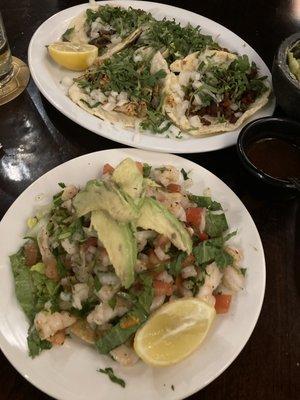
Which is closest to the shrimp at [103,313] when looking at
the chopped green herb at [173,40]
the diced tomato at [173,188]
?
the diced tomato at [173,188]

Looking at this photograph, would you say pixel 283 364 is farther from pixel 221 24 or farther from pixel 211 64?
pixel 221 24

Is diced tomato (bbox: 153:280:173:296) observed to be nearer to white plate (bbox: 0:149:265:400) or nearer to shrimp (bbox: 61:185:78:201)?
white plate (bbox: 0:149:265:400)

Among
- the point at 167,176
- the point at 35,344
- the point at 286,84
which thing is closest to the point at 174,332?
the point at 35,344

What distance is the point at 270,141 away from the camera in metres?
2.25

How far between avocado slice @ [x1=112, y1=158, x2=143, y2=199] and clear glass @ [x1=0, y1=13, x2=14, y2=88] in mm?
1187

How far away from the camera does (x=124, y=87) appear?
8.38 feet

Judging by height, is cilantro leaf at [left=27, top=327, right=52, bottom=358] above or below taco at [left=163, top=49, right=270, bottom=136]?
below

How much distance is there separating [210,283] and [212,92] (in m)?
1.28

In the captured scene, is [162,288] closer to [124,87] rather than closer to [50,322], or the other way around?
[50,322]

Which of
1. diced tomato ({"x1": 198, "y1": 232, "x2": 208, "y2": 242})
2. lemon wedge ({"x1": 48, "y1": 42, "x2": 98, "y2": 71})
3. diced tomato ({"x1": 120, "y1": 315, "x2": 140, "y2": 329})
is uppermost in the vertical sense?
lemon wedge ({"x1": 48, "y1": 42, "x2": 98, "y2": 71})

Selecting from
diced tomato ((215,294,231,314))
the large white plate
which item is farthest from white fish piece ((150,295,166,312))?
the large white plate

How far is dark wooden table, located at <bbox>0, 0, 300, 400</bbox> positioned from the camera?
1.65 metres

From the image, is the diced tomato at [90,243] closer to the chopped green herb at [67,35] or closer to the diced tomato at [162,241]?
the diced tomato at [162,241]

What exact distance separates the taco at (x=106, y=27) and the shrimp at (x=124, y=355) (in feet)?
6.29
